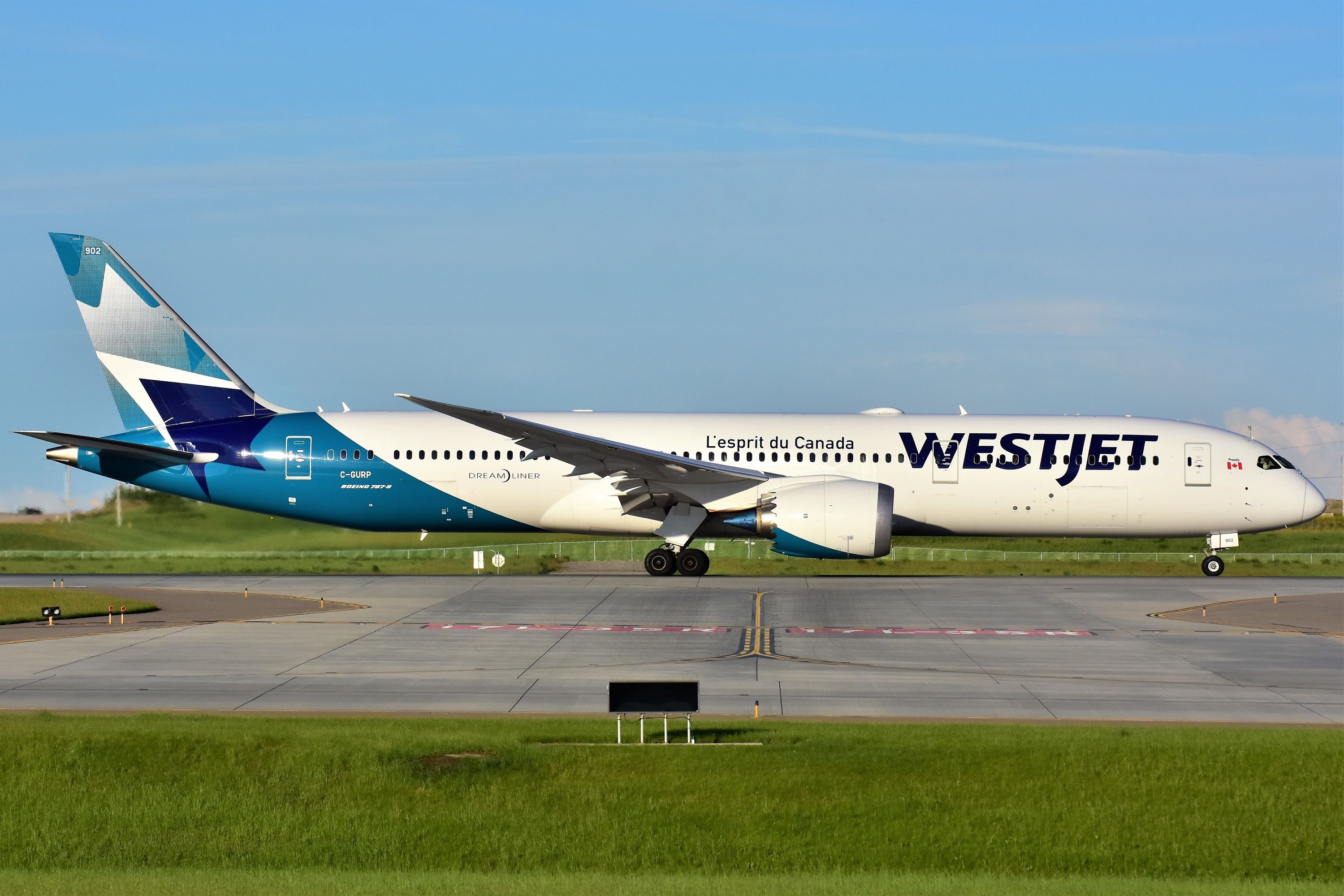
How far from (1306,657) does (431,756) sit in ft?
47.9

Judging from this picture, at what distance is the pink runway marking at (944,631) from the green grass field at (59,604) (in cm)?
1345

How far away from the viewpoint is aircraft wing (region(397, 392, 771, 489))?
103 feet

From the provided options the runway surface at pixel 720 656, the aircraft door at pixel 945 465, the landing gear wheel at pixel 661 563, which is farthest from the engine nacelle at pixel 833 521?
the landing gear wheel at pixel 661 563

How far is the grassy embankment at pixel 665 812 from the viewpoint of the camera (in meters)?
10.3

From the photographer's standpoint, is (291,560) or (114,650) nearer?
(114,650)

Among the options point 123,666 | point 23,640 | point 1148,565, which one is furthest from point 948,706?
point 1148,565

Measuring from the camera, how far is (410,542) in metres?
49.3

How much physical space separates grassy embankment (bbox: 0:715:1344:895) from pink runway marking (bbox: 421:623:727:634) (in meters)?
9.46

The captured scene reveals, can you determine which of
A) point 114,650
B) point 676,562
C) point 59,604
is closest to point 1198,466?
point 676,562

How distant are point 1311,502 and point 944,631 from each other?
16.8 metres

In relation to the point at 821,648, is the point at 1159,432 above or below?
above

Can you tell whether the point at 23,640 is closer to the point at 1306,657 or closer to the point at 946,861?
the point at 946,861

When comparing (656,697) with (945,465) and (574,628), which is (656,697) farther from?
(945,465)

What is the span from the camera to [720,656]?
20656 mm
